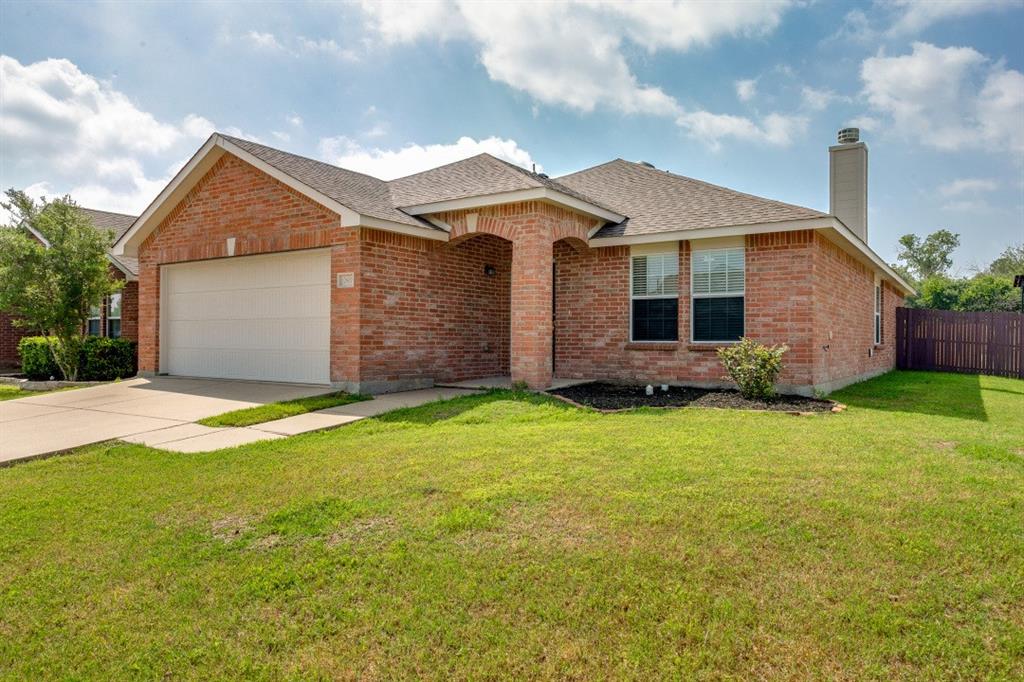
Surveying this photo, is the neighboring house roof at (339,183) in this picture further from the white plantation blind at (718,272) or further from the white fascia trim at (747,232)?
the white plantation blind at (718,272)

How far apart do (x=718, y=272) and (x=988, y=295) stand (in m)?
31.3

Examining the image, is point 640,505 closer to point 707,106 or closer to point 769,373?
point 769,373

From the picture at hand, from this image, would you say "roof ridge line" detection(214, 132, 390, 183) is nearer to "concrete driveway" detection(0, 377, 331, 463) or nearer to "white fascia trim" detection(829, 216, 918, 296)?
"concrete driveway" detection(0, 377, 331, 463)

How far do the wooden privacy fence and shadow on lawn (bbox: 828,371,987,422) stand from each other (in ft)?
14.6

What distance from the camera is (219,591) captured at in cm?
346

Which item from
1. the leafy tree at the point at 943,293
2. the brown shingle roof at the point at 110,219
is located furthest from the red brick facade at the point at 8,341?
the leafy tree at the point at 943,293

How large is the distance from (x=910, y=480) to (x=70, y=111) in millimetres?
15937

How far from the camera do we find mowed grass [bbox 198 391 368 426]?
8258 mm

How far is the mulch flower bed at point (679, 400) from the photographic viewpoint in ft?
29.3

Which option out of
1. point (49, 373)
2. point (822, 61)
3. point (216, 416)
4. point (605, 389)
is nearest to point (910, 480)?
point (605, 389)

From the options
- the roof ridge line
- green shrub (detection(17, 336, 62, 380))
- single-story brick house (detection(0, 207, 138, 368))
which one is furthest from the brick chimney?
green shrub (detection(17, 336, 62, 380))

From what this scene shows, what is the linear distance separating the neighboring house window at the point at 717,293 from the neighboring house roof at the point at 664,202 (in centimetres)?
68

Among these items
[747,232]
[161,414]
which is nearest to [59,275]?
[161,414]

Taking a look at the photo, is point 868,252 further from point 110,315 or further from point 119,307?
point 110,315
